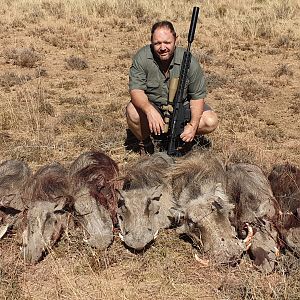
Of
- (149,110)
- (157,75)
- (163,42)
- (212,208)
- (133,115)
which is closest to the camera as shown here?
(212,208)

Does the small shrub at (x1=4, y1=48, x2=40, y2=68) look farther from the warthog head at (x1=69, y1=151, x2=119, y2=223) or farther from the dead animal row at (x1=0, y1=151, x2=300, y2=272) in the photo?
the warthog head at (x1=69, y1=151, x2=119, y2=223)

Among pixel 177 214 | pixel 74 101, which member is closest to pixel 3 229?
pixel 177 214

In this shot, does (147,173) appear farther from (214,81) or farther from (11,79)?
(11,79)

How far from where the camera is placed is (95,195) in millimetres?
4715

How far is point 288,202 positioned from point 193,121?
168cm

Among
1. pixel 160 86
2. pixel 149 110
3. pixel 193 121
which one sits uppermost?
pixel 160 86

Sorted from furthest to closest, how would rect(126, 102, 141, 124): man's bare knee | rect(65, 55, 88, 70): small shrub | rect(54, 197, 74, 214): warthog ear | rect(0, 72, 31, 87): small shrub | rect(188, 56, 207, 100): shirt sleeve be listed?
rect(65, 55, 88, 70): small shrub, rect(0, 72, 31, 87): small shrub, rect(126, 102, 141, 124): man's bare knee, rect(188, 56, 207, 100): shirt sleeve, rect(54, 197, 74, 214): warthog ear

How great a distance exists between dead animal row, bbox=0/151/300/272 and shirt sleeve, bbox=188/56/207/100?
3.48 ft

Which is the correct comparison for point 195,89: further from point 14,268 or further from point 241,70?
point 241,70

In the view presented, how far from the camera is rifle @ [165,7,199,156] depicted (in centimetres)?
579

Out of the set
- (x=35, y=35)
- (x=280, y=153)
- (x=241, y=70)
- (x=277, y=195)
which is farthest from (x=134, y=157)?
(x=35, y=35)

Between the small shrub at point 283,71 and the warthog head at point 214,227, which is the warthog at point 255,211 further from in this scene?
the small shrub at point 283,71

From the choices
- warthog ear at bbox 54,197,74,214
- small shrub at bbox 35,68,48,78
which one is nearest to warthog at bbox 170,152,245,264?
warthog ear at bbox 54,197,74,214

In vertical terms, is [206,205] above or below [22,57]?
above
